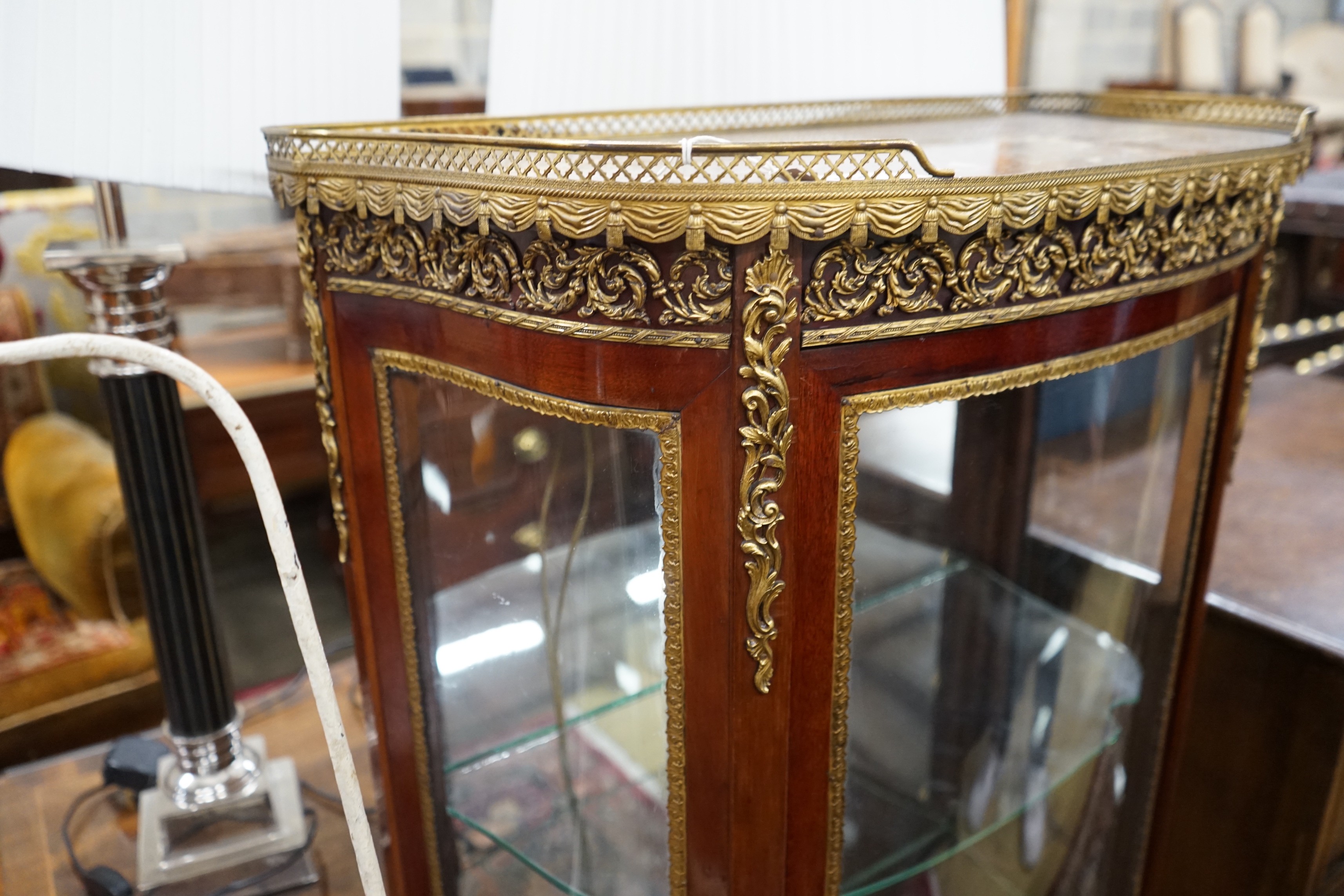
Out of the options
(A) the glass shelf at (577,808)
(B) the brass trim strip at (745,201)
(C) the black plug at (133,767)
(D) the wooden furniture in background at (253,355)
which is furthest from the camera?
(D) the wooden furniture in background at (253,355)

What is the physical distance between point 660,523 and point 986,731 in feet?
1.34

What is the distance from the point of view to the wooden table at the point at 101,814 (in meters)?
0.74

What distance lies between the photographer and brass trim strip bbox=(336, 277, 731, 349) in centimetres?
41

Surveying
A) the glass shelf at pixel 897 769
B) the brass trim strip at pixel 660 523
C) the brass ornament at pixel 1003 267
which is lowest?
the glass shelf at pixel 897 769

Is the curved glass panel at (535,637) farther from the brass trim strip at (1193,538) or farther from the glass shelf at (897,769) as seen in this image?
the brass trim strip at (1193,538)

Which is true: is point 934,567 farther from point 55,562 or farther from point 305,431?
point 305,431

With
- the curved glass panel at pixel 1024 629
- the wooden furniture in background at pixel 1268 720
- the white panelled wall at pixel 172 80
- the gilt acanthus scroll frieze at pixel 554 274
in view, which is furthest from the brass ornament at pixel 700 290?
the wooden furniture in background at pixel 1268 720

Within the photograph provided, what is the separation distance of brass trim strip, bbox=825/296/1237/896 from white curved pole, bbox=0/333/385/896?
0.78 feet

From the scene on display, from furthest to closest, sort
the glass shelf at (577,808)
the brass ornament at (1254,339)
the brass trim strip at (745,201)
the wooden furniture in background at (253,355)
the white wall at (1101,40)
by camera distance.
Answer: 1. the white wall at (1101,40)
2. the wooden furniture in background at (253,355)
3. the brass ornament at (1254,339)
4. the glass shelf at (577,808)
5. the brass trim strip at (745,201)

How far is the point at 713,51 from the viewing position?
778 millimetres

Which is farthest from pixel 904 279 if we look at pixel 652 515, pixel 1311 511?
pixel 1311 511

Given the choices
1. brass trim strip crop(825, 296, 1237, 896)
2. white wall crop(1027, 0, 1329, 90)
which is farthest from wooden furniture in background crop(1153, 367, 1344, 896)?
white wall crop(1027, 0, 1329, 90)

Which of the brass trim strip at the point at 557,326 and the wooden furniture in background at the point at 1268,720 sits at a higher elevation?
the brass trim strip at the point at 557,326

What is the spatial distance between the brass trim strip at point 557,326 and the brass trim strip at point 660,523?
0.03 meters
